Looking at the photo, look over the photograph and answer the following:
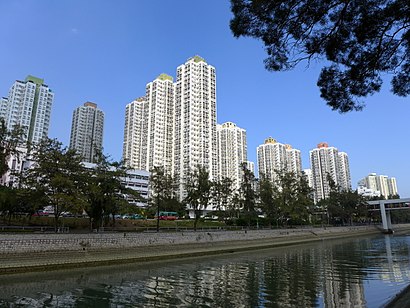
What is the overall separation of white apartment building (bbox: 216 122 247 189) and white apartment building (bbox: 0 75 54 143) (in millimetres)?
61908

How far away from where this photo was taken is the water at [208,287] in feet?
39.8

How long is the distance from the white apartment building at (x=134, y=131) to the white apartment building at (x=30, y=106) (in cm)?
2783

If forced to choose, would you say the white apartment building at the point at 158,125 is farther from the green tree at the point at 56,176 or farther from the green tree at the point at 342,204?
the green tree at the point at 56,176

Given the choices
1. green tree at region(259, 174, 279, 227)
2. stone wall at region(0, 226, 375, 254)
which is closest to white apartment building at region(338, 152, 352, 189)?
green tree at region(259, 174, 279, 227)

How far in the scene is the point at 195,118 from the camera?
99.2m

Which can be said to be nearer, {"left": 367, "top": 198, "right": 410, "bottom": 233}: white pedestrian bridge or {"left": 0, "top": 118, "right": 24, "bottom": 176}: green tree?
{"left": 0, "top": 118, "right": 24, "bottom": 176}: green tree

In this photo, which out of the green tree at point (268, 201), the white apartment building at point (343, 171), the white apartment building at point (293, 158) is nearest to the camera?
the green tree at point (268, 201)

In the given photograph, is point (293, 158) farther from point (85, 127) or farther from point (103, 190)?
point (103, 190)

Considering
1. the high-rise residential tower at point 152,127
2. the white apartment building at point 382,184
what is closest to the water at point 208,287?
the high-rise residential tower at point 152,127

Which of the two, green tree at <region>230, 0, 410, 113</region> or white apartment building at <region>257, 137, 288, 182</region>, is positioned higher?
white apartment building at <region>257, 137, 288, 182</region>

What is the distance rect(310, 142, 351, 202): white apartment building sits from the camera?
370 ft

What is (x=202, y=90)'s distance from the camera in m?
101

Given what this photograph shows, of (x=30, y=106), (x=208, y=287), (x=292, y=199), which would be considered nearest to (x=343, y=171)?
(x=292, y=199)

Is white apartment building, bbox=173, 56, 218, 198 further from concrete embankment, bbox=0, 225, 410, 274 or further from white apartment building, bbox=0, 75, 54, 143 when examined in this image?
concrete embankment, bbox=0, 225, 410, 274
